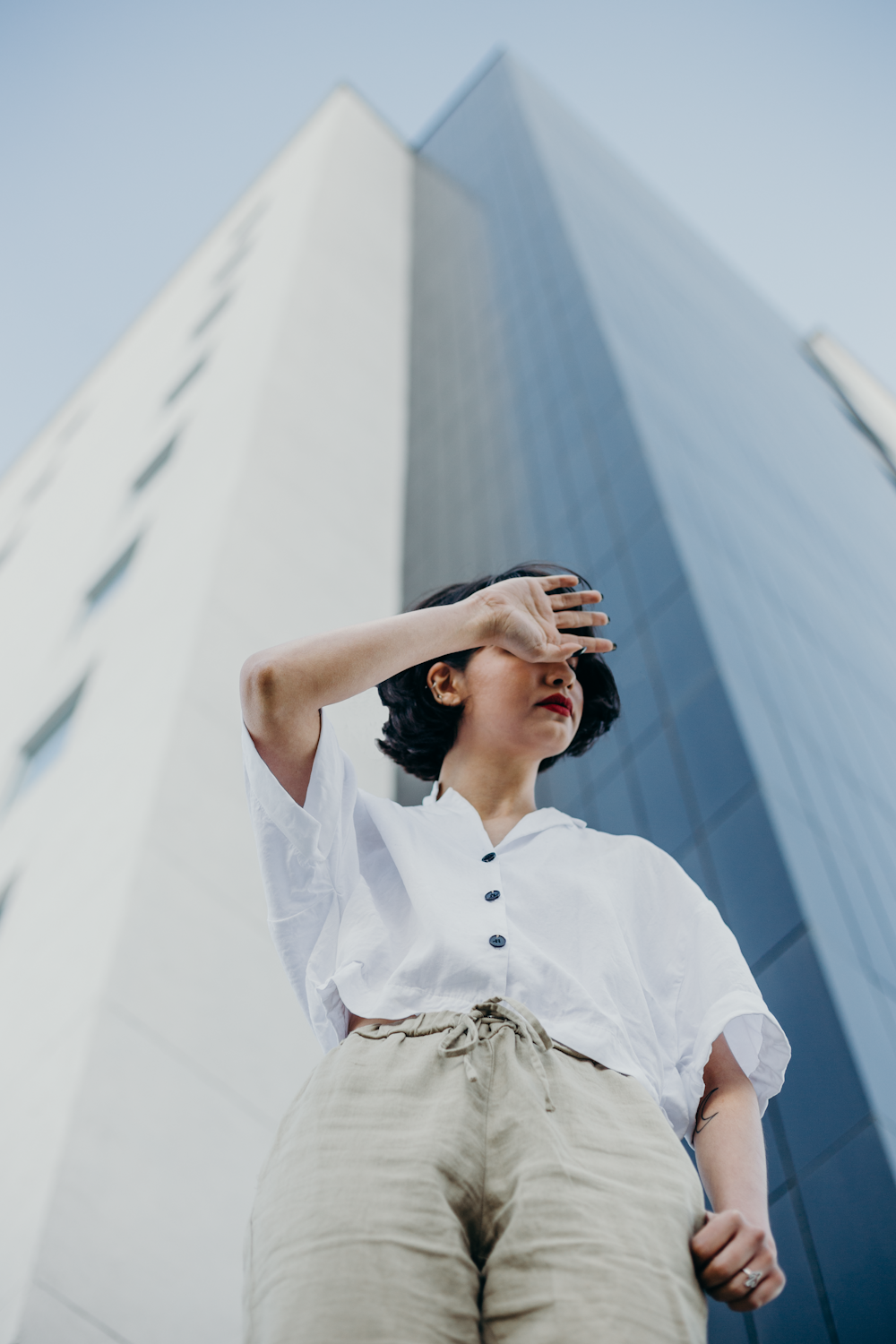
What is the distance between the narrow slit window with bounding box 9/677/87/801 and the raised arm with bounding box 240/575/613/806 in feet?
21.2

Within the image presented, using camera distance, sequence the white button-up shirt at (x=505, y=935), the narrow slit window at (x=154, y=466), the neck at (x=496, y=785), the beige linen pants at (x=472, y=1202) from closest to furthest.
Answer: the beige linen pants at (x=472, y=1202) < the white button-up shirt at (x=505, y=935) < the neck at (x=496, y=785) < the narrow slit window at (x=154, y=466)

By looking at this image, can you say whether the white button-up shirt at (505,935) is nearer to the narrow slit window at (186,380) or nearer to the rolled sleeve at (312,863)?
the rolled sleeve at (312,863)

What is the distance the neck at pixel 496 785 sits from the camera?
215 cm

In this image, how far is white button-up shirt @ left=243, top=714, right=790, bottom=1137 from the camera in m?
1.66

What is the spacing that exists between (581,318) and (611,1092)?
928 cm

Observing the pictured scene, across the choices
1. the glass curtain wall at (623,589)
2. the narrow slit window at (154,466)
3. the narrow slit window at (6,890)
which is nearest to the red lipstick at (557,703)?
the glass curtain wall at (623,589)

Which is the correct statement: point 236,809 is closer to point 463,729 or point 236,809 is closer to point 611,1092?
point 463,729

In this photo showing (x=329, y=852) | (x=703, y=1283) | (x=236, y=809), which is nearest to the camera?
(x=703, y=1283)

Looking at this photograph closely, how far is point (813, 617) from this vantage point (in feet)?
26.1

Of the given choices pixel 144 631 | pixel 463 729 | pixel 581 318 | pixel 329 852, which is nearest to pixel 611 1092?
pixel 329 852

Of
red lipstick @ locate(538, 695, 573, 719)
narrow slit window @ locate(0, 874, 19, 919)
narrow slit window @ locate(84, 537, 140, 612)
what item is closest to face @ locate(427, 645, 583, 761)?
red lipstick @ locate(538, 695, 573, 719)

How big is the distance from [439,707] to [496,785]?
28 cm

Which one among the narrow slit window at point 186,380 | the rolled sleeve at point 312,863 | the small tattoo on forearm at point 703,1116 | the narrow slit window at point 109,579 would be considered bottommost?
the small tattoo on forearm at point 703,1116

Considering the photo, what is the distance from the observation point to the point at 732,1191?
158cm
